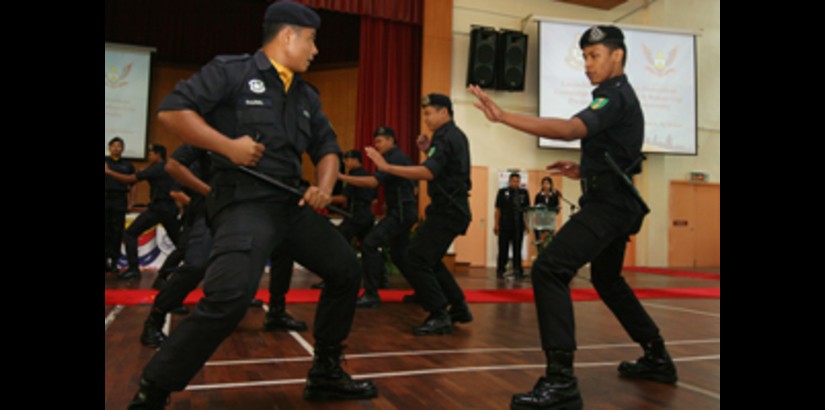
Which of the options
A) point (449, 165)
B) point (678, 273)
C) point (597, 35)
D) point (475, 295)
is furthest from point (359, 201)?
point (678, 273)

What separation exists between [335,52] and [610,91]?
1113 cm

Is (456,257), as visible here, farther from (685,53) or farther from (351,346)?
(351,346)

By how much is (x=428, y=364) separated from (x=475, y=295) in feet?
11.6

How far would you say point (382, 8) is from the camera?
36.6ft

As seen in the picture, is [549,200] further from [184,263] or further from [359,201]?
[184,263]

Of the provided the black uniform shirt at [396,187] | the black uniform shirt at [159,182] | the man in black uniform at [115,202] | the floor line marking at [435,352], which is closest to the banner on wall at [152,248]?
the man in black uniform at [115,202]

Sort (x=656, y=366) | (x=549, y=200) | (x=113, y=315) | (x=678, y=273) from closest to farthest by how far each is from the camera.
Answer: (x=656, y=366)
(x=113, y=315)
(x=549, y=200)
(x=678, y=273)

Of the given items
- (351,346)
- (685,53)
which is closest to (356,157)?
(351,346)

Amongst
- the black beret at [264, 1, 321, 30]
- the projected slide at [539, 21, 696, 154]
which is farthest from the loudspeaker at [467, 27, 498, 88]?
the black beret at [264, 1, 321, 30]

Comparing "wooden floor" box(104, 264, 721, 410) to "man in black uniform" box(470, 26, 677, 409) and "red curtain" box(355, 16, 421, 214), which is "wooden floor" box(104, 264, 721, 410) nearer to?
"man in black uniform" box(470, 26, 677, 409)

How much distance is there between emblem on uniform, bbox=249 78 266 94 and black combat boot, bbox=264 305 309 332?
2371 mm

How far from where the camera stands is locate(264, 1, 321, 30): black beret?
220 centimetres

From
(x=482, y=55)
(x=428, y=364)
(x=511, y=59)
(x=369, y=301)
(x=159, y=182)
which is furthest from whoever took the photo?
(x=511, y=59)

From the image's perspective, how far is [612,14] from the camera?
520 inches
